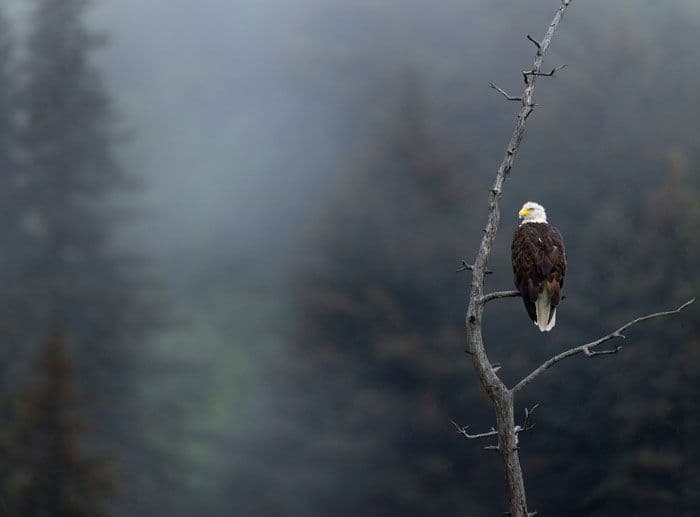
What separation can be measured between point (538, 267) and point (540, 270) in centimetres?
2

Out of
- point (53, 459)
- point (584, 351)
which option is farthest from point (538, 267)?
point (53, 459)

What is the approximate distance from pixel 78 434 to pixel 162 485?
84 centimetres

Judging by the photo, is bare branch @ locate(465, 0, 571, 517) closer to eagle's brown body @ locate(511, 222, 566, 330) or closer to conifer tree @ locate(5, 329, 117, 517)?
eagle's brown body @ locate(511, 222, 566, 330)

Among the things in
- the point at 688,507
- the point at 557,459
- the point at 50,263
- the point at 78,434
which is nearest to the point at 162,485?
the point at 78,434

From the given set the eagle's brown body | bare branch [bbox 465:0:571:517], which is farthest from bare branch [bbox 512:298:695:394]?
the eagle's brown body

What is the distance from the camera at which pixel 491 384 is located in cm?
395

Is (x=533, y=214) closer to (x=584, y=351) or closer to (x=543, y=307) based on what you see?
(x=543, y=307)

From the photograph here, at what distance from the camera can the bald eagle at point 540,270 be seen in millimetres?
4297

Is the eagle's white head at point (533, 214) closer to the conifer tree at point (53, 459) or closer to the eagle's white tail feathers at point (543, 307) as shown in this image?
the eagle's white tail feathers at point (543, 307)

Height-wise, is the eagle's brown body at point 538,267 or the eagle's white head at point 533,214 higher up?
the eagle's white head at point 533,214

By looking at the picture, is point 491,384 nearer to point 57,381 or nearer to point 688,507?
point 688,507

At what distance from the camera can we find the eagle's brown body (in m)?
4.30

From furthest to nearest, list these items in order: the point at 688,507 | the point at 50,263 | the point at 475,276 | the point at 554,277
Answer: the point at 50,263, the point at 688,507, the point at 554,277, the point at 475,276

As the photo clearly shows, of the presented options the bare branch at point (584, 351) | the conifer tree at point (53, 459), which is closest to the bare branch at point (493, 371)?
the bare branch at point (584, 351)
